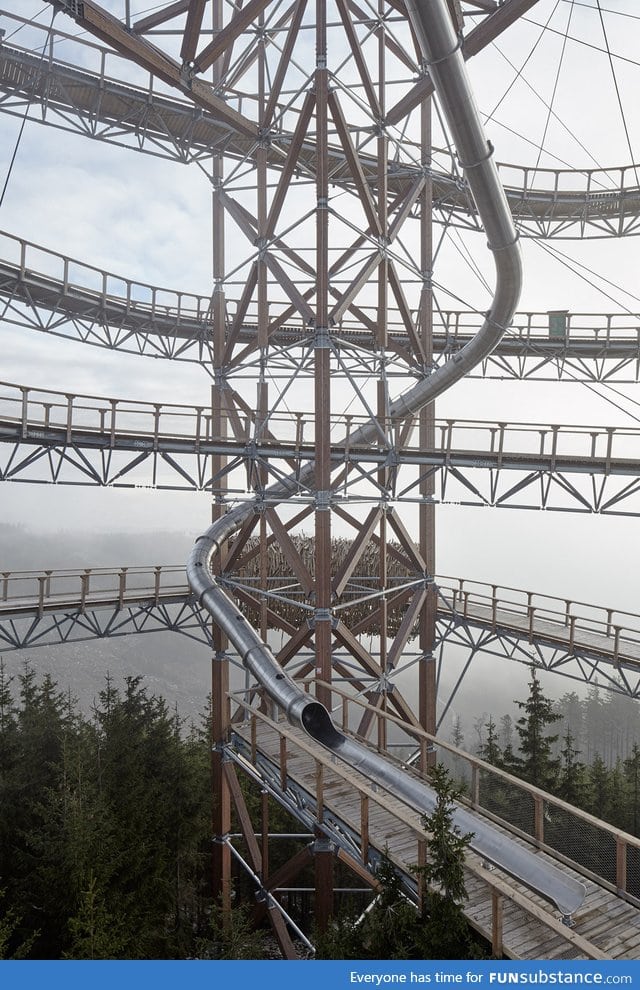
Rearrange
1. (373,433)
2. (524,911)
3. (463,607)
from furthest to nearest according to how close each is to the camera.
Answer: (463,607) → (373,433) → (524,911)

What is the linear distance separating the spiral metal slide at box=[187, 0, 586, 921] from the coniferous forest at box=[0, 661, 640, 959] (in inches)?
38.6

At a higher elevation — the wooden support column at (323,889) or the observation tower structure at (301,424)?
the observation tower structure at (301,424)

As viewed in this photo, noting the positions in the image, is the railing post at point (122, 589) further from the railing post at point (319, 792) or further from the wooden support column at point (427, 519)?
the railing post at point (319, 792)

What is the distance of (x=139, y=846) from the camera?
47.0 feet

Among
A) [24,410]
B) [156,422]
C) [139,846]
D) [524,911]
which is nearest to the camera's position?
[524,911]

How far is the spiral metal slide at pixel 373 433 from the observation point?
24.6 ft

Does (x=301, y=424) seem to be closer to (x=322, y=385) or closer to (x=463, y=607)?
(x=322, y=385)

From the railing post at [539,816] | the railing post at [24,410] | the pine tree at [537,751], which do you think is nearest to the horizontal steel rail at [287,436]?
the railing post at [24,410]

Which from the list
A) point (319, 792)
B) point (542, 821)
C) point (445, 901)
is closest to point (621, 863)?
point (542, 821)

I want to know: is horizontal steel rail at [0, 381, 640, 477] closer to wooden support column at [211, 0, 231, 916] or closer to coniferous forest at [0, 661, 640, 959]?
wooden support column at [211, 0, 231, 916]

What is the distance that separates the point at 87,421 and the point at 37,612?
5.26 meters

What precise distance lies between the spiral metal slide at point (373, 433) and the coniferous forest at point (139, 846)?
98cm

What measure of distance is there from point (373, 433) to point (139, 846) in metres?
10.8

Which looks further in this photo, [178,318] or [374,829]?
[178,318]
